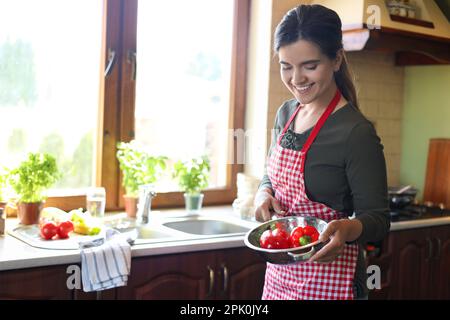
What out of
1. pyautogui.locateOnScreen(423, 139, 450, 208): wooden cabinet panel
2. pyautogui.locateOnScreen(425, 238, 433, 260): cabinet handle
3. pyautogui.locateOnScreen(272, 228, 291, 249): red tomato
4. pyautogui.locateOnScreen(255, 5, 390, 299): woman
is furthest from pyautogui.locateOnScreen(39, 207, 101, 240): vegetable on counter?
pyautogui.locateOnScreen(423, 139, 450, 208): wooden cabinet panel

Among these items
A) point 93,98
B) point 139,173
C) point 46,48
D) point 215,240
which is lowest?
point 215,240

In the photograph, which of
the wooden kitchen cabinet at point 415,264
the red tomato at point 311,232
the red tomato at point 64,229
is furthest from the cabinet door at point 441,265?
the red tomato at point 64,229

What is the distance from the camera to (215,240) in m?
2.29

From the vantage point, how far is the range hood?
2836 millimetres

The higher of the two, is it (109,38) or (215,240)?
(109,38)

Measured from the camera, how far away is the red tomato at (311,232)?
1.57 meters

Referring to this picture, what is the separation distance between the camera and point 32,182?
2344mm

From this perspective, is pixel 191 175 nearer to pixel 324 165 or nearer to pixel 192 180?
pixel 192 180

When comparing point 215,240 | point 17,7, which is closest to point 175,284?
point 215,240

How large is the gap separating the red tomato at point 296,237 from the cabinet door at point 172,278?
2.32 ft

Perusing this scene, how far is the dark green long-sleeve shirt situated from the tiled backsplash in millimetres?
1719

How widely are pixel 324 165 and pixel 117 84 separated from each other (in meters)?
1.35

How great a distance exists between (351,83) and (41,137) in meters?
1.42
